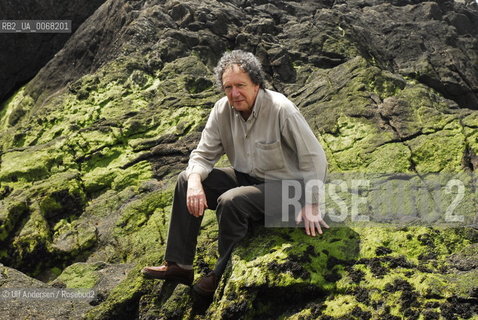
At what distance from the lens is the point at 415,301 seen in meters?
6.77

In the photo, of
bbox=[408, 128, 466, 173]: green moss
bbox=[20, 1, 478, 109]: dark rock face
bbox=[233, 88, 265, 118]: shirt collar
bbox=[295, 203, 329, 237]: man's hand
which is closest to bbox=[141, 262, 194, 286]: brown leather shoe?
bbox=[295, 203, 329, 237]: man's hand

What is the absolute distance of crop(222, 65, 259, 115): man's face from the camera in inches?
331

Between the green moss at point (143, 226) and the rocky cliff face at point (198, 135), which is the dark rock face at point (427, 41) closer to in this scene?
the rocky cliff face at point (198, 135)

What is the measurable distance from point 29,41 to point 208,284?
82.4ft

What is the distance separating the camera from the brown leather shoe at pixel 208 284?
8148 mm

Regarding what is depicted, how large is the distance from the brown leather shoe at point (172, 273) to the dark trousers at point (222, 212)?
0.13 m

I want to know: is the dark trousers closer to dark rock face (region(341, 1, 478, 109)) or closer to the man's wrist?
the man's wrist

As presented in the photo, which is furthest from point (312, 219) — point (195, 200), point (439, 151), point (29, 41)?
point (29, 41)

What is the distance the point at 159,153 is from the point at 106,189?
205 centimetres

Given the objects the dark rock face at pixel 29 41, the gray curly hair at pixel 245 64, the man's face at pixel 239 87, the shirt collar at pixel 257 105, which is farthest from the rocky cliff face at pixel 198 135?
the dark rock face at pixel 29 41

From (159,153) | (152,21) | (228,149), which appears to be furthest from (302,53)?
(228,149)

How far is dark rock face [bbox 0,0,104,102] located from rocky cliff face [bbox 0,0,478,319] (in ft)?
10.2

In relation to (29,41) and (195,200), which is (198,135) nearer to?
(195,200)

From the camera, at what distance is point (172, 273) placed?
865 centimetres
